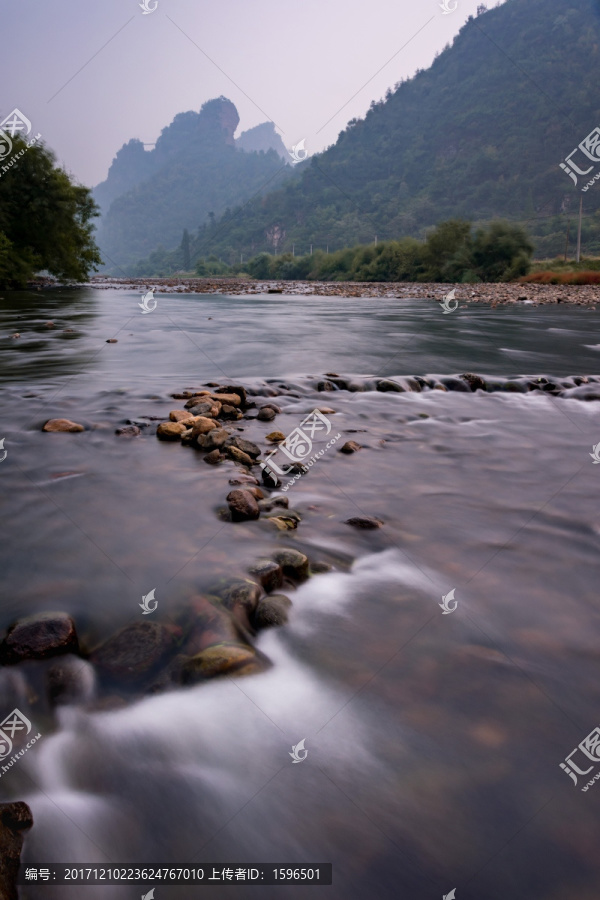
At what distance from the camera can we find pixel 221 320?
65.3 feet

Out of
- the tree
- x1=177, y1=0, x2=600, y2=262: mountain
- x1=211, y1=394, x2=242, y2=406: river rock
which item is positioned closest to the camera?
x1=211, y1=394, x2=242, y2=406: river rock

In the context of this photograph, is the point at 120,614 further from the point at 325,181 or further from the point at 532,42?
the point at 532,42

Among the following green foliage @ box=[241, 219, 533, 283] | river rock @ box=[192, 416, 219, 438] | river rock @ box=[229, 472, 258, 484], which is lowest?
river rock @ box=[229, 472, 258, 484]

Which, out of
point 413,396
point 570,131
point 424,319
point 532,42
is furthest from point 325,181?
point 413,396

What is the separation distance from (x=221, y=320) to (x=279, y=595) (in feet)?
59.2

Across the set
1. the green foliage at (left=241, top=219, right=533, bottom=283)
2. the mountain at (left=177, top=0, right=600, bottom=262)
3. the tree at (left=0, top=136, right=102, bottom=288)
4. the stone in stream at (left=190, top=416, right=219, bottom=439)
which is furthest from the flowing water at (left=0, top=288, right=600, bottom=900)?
the mountain at (left=177, top=0, right=600, bottom=262)

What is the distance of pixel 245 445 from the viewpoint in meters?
5.11

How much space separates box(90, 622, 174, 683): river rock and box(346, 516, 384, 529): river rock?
1567 mm

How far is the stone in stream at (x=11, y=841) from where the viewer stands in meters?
1.49

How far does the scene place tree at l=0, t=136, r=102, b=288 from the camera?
3188 cm

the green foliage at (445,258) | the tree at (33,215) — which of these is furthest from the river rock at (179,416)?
the green foliage at (445,258)

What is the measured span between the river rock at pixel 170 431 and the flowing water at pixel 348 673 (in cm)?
14

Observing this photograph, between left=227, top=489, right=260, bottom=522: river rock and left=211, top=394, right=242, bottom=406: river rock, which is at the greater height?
left=211, top=394, right=242, bottom=406: river rock

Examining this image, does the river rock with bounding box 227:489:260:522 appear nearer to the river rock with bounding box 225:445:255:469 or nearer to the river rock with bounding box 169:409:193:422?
the river rock with bounding box 225:445:255:469
